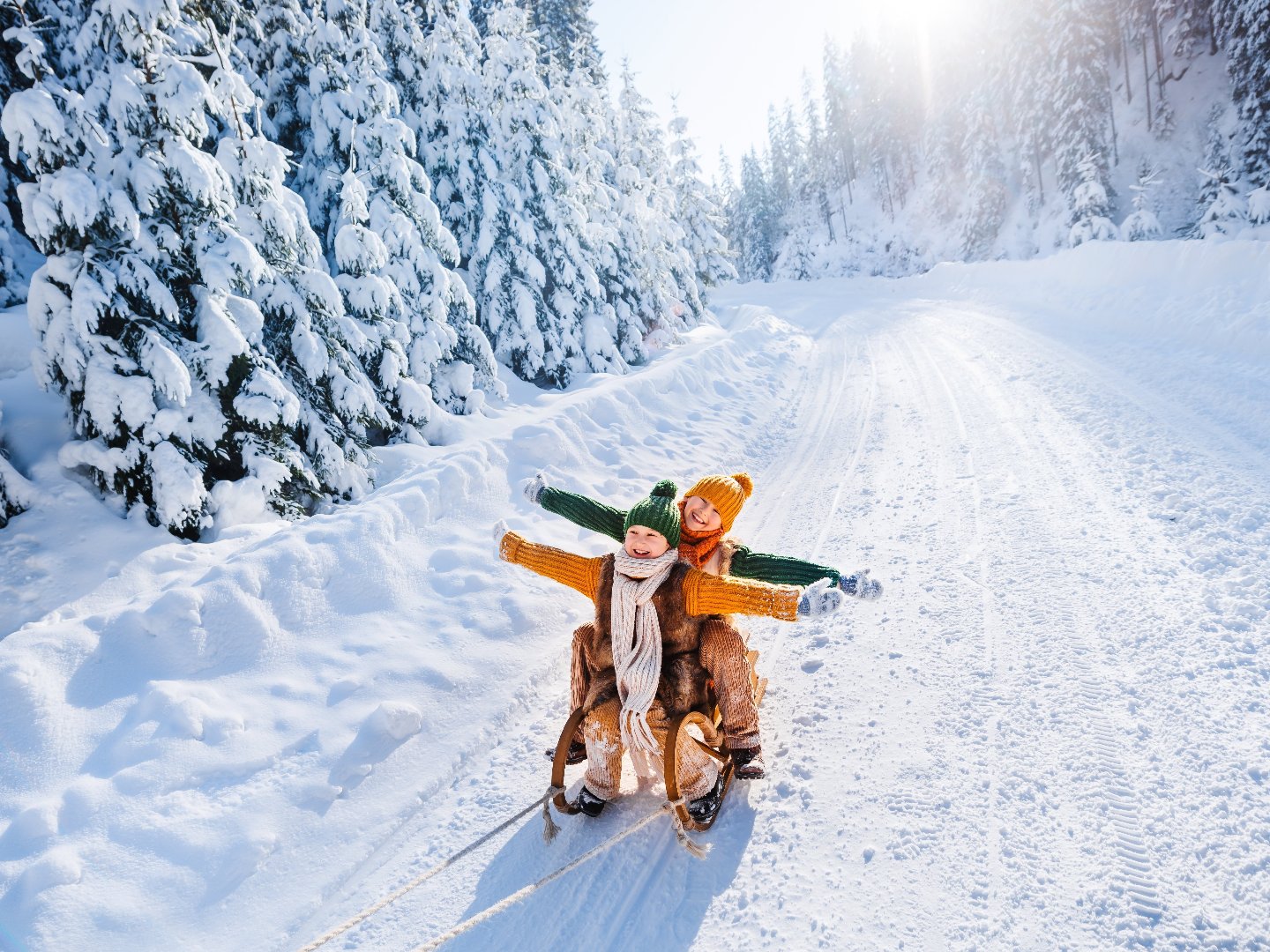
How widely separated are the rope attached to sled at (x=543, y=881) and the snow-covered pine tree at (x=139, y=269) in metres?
4.51

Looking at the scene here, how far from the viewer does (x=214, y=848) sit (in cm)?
308

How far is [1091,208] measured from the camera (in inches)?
1083

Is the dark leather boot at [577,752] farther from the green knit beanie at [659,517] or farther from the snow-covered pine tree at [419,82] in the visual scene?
the snow-covered pine tree at [419,82]

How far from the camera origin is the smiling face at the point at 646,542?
10.1 feet

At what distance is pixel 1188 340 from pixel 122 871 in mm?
13585

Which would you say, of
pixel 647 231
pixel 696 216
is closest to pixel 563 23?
pixel 696 216

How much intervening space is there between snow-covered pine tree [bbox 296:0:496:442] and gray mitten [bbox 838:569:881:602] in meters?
7.05

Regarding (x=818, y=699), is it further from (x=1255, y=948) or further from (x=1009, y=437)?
(x=1009, y=437)

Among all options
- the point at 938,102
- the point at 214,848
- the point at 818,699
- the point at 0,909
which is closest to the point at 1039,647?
the point at 818,699

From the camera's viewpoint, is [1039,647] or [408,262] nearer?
[1039,647]

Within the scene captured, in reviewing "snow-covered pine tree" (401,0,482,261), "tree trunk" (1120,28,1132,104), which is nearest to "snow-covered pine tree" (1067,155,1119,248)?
"tree trunk" (1120,28,1132,104)

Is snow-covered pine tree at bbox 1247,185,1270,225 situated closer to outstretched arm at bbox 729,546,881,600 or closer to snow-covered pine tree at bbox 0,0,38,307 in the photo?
outstretched arm at bbox 729,546,881,600

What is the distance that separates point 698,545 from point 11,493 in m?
5.66

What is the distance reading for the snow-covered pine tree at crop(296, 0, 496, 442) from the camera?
8898 millimetres
